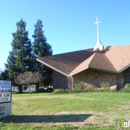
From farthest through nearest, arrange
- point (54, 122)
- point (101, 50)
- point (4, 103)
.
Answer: point (101, 50), point (4, 103), point (54, 122)

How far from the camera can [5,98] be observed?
27.2ft

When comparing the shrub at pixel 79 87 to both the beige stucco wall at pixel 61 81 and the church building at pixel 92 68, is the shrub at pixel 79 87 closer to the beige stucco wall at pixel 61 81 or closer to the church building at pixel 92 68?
the church building at pixel 92 68

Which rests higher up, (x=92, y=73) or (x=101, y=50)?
(x=101, y=50)

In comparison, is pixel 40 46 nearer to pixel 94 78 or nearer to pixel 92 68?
pixel 94 78

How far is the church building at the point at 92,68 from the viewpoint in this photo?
74.4 ft

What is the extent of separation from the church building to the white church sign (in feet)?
45.9

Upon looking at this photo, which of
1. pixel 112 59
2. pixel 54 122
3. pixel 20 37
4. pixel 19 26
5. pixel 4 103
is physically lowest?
pixel 54 122

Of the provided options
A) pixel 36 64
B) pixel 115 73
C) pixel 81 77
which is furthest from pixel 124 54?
pixel 36 64

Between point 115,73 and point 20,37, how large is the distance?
64.0 feet

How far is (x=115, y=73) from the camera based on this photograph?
73.8 ft

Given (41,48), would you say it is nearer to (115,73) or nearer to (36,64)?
(36,64)

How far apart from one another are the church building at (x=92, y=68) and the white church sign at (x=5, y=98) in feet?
45.9

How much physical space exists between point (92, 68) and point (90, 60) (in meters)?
1.63

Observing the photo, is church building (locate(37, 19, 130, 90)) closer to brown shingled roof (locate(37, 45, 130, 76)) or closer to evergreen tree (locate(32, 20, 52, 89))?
brown shingled roof (locate(37, 45, 130, 76))
